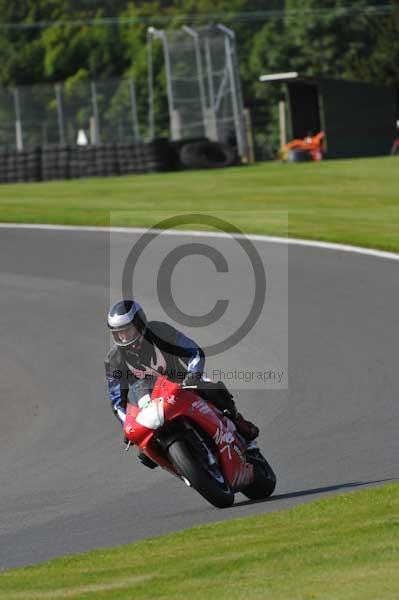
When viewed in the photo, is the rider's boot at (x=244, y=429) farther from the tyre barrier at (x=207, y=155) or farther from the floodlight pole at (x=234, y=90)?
the floodlight pole at (x=234, y=90)

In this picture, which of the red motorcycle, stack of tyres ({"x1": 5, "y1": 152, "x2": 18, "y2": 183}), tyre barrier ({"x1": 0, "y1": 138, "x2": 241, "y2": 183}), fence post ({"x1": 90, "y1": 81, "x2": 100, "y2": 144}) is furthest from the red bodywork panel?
fence post ({"x1": 90, "y1": 81, "x2": 100, "y2": 144})

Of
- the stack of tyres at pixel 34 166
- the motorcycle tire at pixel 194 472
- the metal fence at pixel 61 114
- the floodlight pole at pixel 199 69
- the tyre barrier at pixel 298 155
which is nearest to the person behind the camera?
the motorcycle tire at pixel 194 472

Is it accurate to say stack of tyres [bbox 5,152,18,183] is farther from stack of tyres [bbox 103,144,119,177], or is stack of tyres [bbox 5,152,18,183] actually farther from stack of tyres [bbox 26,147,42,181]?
stack of tyres [bbox 103,144,119,177]

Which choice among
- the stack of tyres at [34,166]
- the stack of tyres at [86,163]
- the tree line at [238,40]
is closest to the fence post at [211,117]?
the stack of tyres at [86,163]

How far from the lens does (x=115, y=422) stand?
1166cm

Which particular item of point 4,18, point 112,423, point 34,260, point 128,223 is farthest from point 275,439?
point 4,18

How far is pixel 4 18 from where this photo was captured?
127 m

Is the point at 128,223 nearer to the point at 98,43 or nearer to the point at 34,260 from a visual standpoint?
the point at 34,260

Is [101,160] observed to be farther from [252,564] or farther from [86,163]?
[252,564]

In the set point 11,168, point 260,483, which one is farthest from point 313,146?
point 260,483

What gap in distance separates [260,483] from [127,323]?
1544mm

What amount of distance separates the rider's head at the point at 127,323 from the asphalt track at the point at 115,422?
4.04ft

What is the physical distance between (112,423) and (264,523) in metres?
4.33

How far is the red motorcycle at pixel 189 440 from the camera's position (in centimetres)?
821
